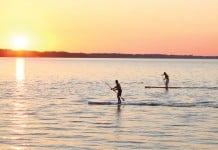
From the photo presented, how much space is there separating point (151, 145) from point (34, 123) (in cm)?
904

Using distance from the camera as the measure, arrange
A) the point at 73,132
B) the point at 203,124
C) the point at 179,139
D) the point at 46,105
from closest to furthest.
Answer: the point at 179,139 → the point at 73,132 → the point at 203,124 → the point at 46,105

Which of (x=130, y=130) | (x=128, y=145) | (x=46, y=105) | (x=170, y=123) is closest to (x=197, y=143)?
(x=128, y=145)

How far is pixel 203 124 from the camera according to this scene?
31.4 metres

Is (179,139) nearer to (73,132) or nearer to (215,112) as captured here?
(73,132)

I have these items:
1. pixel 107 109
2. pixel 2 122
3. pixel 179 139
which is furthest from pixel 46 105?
pixel 179 139

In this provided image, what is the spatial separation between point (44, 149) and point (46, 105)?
2031 centimetres

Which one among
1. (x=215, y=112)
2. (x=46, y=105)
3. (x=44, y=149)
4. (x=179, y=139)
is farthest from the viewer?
(x=46, y=105)

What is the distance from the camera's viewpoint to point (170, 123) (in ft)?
104

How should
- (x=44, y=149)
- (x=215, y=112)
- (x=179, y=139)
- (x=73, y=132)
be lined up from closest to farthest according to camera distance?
(x=44, y=149) → (x=179, y=139) → (x=73, y=132) → (x=215, y=112)

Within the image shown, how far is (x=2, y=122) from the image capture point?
32.0m

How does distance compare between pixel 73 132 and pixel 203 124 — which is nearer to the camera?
pixel 73 132

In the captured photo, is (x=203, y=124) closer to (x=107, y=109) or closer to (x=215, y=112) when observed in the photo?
(x=215, y=112)

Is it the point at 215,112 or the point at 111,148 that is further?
the point at 215,112

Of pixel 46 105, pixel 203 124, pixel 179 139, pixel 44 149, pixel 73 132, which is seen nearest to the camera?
pixel 44 149
